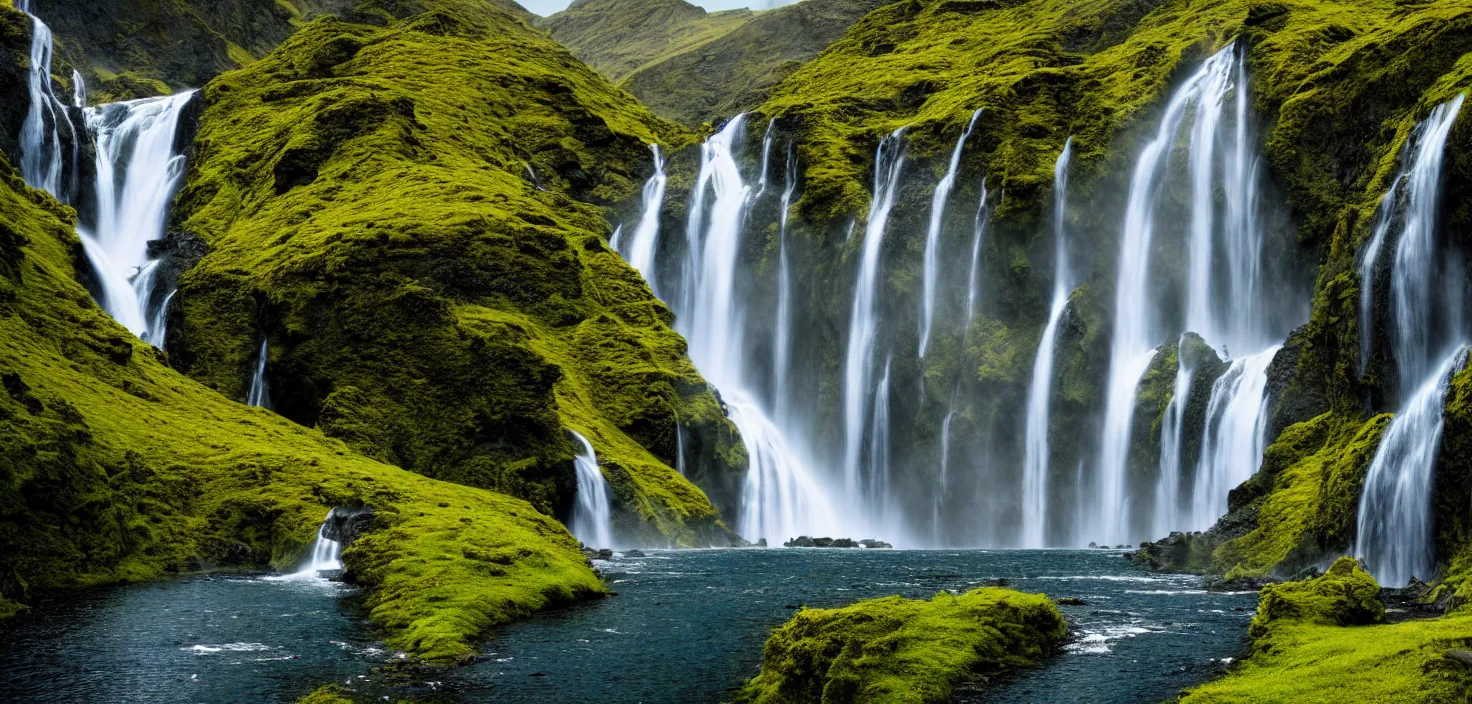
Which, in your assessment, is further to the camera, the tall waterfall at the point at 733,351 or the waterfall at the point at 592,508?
the tall waterfall at the point at 733,351

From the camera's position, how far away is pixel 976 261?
82625mm

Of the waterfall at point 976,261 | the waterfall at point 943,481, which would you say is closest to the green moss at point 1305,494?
the waterfall at point 943,481

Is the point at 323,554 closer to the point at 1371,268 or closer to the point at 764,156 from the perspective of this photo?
the point at 1371,268

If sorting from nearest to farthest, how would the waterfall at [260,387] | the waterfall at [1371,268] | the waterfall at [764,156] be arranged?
1. the waterfall at [1371,268]
2. the waterfall at [260,387]
3. the waterfall at [764,156]

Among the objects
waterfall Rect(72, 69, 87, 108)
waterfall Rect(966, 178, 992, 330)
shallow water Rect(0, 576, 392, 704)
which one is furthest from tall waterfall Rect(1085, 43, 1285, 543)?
waterfall Rect(72, 69, 87, 108)

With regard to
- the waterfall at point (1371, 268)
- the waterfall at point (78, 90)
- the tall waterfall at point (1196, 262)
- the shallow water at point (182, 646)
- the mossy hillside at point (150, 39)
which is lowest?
the shallow water at point (182, 646)

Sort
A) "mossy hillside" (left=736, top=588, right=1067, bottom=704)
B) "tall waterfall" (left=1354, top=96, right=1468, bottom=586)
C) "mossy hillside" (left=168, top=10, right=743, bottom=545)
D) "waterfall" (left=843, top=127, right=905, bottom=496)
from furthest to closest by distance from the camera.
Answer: "waterfall" (left=843, top=127, right=905, bottom=496)
"mossy hillside" (left=168, top=10, right=743, bottom=545)
"tall waterfall" (left=1354, top=96, right=1468, bottom=586)
"mossy hillside" (left=736, top=588, right=1067, bottom=704)

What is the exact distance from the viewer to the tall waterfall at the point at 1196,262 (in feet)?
229

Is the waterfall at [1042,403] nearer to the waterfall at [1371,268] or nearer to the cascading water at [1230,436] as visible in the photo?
the cascading water at [1230,436]

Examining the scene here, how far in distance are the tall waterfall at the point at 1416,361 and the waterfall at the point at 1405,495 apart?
0.03 m

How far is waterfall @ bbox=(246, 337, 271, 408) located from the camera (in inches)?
2488

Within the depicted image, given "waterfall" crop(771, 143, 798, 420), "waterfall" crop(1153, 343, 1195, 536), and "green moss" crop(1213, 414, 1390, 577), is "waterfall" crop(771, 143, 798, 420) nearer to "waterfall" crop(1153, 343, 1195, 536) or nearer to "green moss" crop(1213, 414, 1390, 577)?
"waterfall" crop(1153, 343, 1195, 536)

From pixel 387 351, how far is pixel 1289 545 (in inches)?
1603

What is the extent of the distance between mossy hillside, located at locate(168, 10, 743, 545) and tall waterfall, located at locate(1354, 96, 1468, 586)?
106ft
